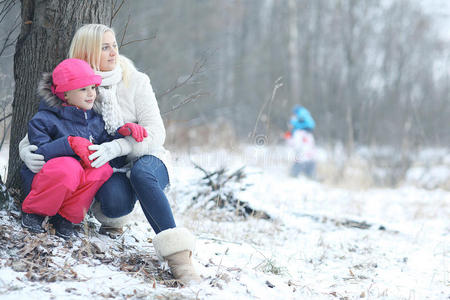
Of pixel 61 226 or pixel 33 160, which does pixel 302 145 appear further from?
Result: pixel 33 160

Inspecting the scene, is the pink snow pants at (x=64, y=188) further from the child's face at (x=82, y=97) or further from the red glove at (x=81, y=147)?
the child's face at (x=82, y=97)

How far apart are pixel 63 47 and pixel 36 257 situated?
1237 mm

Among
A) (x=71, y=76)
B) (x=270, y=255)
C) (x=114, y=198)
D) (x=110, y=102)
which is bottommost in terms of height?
(x=270, y=255)

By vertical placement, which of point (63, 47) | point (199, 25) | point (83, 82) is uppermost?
point (199, 25)

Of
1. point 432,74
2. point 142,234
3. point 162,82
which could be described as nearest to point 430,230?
point 142,234

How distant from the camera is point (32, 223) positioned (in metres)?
2.35

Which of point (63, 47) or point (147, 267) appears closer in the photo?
point (147, 267)

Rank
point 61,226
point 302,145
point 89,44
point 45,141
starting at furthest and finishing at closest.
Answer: point 302,145 → point 89,44 → point 61,226 → point 45,141

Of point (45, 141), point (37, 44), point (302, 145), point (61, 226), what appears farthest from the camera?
point (302, 145)

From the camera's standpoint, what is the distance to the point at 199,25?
611 inches

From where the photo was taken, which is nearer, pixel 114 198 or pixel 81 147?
pixel 81 147

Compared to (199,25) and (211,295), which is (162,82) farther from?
(211,295)

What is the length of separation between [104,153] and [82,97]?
326mm

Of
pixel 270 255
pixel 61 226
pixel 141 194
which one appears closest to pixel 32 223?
pixel 61 226
